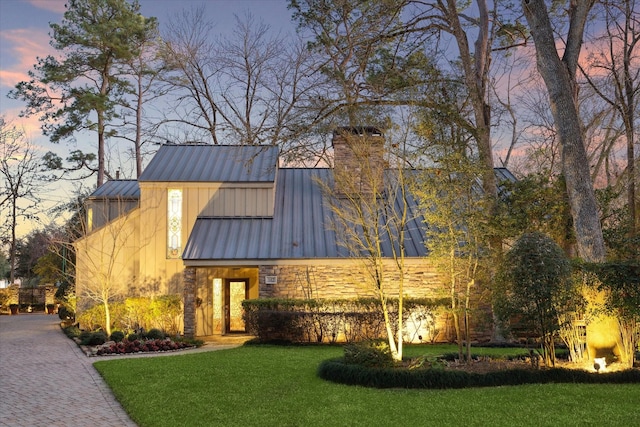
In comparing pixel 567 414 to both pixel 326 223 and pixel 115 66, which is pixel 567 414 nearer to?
pixel 326 223

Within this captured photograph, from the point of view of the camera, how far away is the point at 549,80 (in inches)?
405

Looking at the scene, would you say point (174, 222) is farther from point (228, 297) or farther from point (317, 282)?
point (317, 282)

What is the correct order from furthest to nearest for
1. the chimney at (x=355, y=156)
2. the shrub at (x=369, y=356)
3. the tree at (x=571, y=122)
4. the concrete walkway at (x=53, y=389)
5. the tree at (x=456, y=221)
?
the chimney at (x=355, y=156)
the tree at (x=571, y=122)
the tree at (x=456, y=221)
the shrub at (x=369, y=356)
the concrete walkway at (x=53, y=389)

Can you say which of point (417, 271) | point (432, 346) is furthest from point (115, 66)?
point (432, 346)

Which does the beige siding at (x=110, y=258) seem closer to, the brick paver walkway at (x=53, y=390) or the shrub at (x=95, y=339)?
the shrub at (x=95, y=339)

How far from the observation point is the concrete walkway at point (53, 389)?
677 centimetres

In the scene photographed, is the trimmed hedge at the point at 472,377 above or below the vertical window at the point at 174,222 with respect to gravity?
below

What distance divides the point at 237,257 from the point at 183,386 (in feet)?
23.0

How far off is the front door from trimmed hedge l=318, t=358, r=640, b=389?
9382 mm

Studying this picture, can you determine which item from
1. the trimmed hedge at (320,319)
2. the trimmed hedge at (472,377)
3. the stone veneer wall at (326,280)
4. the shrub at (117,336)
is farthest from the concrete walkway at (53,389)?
the trimmed hedge at (472,377)

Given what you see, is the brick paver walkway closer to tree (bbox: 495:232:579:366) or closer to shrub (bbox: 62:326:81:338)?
shrub (bbox: 62:326:81:338)

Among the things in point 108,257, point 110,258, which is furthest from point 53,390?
point 108,257

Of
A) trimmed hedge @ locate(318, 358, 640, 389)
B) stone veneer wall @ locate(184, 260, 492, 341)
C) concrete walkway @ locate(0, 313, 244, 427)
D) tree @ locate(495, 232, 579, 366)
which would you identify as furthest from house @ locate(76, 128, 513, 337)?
trimmed hedge @ locate(318, 358, 640, 389)

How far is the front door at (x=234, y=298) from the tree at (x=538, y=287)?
9.95m
